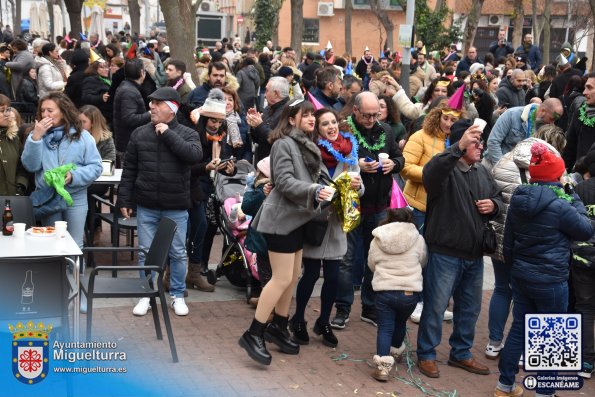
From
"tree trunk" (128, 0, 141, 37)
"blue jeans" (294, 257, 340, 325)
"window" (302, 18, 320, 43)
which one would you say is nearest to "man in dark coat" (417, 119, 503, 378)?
"blue jeans" (294, 257, 340, 325)

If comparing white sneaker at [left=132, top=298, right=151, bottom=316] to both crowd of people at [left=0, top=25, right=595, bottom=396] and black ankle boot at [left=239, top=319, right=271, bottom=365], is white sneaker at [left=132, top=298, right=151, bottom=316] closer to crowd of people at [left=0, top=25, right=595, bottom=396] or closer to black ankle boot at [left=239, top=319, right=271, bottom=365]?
crowd of people at [left=0, top=25, right=595, bottom=396]

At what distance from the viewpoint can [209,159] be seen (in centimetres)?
864

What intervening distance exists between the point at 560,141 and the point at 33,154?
4506mm

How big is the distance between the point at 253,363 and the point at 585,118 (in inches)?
183

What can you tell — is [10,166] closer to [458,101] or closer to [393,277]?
[393,277]

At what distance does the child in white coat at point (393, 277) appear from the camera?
6555mm

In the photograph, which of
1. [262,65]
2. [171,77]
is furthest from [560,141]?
[262,65]

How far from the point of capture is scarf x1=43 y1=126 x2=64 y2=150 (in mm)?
7633

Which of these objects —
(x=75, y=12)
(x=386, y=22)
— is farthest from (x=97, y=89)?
(x=386, y=22)

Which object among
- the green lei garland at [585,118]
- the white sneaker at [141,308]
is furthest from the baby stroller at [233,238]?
the green lei garland at [585,118]

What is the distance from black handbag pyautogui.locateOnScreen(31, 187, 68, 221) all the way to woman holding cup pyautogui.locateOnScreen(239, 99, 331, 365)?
1908 millimetres

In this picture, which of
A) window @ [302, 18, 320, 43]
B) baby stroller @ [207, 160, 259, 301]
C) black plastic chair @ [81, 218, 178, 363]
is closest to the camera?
black plastic chair @ [81, 218, 178, 363]

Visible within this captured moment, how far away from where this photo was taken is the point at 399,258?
663 centimetres

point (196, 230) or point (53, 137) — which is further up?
point (53, 137)
